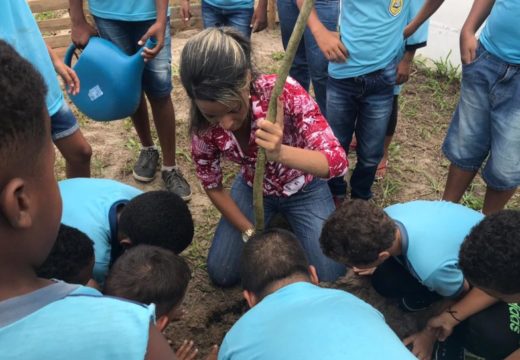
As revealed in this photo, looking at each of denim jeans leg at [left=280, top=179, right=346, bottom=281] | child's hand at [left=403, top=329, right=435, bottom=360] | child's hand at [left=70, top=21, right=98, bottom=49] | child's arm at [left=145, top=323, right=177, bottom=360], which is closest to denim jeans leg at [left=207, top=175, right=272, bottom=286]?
denim jeans leg at [left=280, top=179, right=346, bottom=281]

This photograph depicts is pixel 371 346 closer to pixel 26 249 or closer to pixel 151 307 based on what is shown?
pixel 151 307

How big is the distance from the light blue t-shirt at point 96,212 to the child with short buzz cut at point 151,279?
23 centimetres

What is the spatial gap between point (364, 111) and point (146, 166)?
1.37 meters

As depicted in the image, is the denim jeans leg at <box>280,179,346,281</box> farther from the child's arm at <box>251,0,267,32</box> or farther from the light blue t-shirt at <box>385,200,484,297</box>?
the child's arm at <box>251,0,267,32</box>

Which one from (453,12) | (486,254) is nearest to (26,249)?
(486,254)

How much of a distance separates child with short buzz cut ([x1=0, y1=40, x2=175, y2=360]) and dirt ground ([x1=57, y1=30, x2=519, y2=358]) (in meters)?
1.43

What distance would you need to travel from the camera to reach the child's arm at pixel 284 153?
1569 millimetres

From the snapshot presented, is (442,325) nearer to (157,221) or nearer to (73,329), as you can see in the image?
(157,221)

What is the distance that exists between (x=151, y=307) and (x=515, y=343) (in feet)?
5.21

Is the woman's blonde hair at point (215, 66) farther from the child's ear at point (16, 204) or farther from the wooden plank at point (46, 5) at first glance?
the wooden plank at point (46, 5)

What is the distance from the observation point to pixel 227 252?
2.44m

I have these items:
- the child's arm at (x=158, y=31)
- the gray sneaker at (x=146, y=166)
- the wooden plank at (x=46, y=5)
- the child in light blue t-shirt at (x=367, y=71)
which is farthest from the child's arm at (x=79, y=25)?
the wooden plank at (x=46, y=5)

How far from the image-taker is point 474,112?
7.72 ft

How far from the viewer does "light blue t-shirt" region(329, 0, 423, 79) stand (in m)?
2.39
